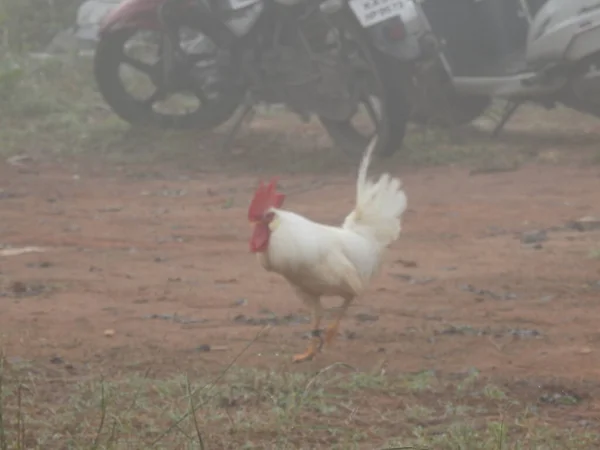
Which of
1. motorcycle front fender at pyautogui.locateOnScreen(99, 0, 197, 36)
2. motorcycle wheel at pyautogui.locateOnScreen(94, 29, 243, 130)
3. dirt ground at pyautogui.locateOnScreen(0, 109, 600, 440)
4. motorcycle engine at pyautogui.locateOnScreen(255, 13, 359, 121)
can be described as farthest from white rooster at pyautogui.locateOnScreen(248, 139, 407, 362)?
motorcycle front fender at pyautogui.locateOnScreen(99, 0, 197, 36)

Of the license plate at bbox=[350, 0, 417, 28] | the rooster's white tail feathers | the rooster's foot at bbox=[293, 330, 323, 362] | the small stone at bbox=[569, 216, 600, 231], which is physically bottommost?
the small stone at bbox=[569, 216, 600, 231]

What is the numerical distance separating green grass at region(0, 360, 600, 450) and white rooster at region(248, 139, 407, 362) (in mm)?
410

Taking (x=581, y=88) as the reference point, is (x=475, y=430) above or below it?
above

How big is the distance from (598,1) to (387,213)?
539cm

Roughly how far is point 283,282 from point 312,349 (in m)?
1.61

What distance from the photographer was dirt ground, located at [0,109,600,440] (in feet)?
15.3

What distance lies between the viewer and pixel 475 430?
354 centimetres

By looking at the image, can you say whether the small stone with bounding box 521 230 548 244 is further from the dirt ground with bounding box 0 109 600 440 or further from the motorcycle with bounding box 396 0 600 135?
the motorcycle with bounding box 396 0 600 135

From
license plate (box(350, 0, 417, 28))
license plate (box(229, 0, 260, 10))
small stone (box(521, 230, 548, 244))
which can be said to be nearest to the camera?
small stone (box(521, 230, 548, 244))

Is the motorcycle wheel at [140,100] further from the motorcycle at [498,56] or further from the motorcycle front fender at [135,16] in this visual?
the motorcycle at [498,56]

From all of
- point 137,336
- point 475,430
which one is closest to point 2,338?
point 137,336


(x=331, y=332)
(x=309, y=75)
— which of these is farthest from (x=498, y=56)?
(x=331, y=332)

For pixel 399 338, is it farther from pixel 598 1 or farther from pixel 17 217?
pixel 598 1

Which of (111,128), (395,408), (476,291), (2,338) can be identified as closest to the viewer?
(395,408)
